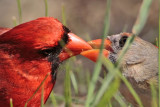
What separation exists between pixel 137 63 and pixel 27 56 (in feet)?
3.04

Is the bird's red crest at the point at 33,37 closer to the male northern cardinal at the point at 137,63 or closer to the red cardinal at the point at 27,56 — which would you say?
the red cardinal at the point at 27,56

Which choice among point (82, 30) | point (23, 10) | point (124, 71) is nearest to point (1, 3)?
point (23, 10)

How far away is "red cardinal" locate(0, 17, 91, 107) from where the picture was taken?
215 cm

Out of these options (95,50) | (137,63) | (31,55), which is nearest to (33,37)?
(31,55)

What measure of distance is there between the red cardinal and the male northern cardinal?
0.51 metres

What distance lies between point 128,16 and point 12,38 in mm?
3134

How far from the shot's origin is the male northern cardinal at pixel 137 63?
258 centimetres

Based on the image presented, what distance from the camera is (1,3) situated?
504cm

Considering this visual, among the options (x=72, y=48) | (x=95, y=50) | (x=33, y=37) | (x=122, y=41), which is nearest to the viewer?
(x=33, y=37)

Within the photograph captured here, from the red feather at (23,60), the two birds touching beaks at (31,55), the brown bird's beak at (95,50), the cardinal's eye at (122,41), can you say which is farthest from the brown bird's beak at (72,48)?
the cardinal's eye at (122,41)

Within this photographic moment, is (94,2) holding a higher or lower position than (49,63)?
higher

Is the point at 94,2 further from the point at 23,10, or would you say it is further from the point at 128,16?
the point at 23,10

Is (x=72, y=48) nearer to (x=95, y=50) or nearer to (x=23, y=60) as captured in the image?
(x=23, y=60)

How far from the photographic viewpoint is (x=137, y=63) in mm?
2775
